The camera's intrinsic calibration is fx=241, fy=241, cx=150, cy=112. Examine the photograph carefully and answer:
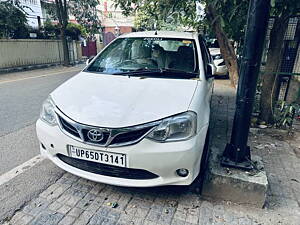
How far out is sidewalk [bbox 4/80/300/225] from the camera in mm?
2277

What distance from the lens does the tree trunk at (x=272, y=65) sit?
4.12 metres

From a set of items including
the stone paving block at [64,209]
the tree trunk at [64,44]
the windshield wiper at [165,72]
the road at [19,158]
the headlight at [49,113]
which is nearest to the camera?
the stone paving block at [64,209]

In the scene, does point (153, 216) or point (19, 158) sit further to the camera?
point (19, 158)

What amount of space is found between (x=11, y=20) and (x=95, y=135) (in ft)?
39.2

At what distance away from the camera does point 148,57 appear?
3502 mm

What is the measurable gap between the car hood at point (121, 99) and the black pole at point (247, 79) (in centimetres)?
54

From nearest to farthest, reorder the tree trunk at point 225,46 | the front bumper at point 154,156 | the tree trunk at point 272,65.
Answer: the front bumper at point 154,156 < the tree trunk at point 272,65 < the tree trunk at point 225,46

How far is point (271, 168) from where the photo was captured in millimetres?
3248

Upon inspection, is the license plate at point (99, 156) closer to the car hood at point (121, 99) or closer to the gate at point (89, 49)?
the car hood at point (121, 99)

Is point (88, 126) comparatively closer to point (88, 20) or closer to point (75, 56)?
point (75, 56)

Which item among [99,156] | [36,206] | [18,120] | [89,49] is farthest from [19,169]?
[89,49]

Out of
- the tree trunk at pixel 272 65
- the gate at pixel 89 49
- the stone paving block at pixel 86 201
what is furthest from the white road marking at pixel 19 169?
the gate at pixel 89 49

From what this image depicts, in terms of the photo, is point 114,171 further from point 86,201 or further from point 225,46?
point 225,46

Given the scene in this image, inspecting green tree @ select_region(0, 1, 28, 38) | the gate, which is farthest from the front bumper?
the gate
